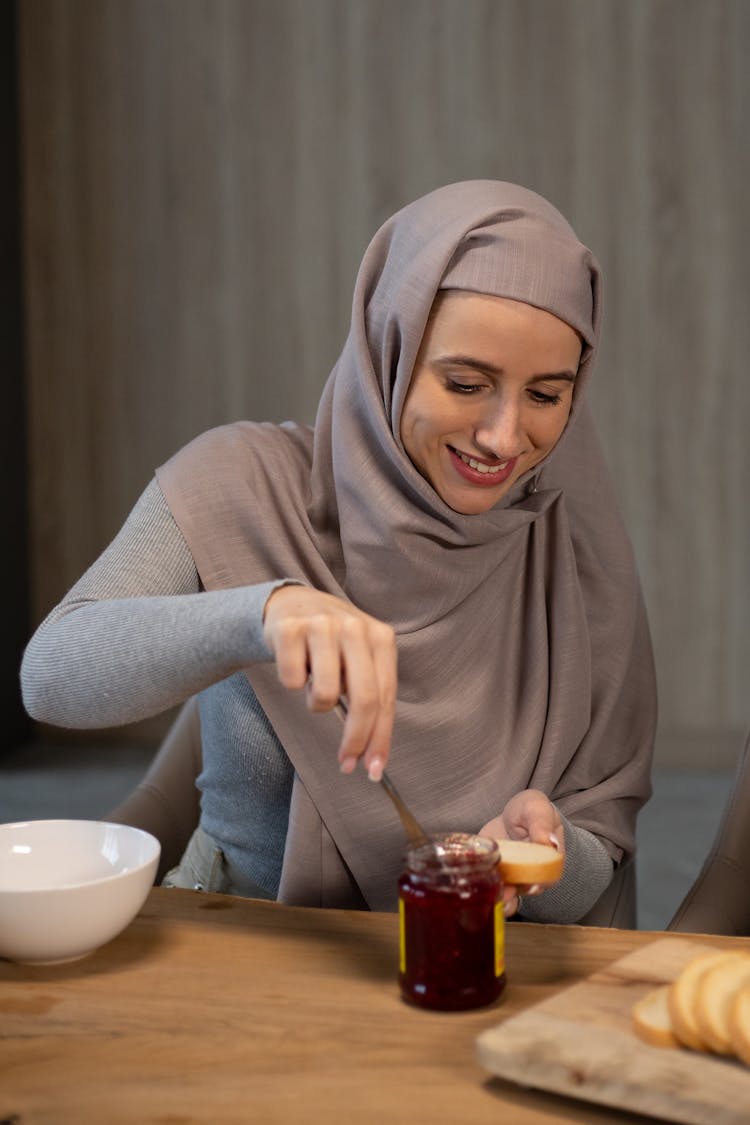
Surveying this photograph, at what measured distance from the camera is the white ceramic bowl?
1.10 m

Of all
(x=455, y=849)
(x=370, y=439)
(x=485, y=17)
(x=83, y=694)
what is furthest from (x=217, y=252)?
(x=455, y=849)

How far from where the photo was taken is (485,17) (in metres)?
4.39

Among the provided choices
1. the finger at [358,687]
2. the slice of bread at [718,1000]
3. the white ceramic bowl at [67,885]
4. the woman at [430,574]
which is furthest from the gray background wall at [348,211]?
the slice of bread at [718,1000]

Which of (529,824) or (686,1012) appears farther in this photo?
(529,824)

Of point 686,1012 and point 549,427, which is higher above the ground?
point 549,427

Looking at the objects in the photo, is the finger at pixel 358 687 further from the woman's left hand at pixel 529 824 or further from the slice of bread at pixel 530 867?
the woman's left hand at pixel 529 824

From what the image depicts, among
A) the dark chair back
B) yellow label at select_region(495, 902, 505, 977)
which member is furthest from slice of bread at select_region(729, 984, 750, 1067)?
the dark chair back

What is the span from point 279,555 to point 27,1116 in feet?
2.52

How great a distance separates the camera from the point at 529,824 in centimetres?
130

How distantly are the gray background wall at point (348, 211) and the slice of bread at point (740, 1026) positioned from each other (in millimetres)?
3684

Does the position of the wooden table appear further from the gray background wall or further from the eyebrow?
the gray background wall

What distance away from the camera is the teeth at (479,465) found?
4.93 feet

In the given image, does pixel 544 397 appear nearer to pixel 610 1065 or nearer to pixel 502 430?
pixel 502 430

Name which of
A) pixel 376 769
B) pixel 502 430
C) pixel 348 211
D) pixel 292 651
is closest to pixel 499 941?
pixel 376 769
